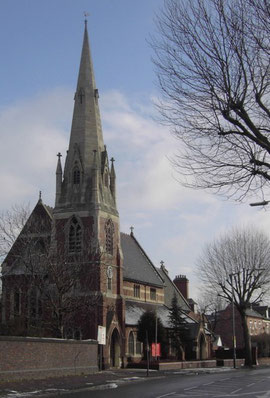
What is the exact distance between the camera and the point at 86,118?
182 feet

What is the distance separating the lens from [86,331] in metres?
49.2

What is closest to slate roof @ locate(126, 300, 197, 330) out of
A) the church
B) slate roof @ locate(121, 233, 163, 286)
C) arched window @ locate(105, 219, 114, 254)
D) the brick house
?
the church

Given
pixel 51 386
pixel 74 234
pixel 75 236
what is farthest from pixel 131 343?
pixel 51 386

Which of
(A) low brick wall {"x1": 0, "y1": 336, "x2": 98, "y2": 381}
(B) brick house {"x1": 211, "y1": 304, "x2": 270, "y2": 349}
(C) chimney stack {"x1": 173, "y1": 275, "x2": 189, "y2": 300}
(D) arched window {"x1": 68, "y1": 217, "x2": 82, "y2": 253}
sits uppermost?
(D) arched window {"x1": 68, "y1": 217, "x2": 82, "y2": 253}

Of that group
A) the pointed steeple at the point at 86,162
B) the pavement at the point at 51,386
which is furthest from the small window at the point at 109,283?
the pavement at the point at 51,386

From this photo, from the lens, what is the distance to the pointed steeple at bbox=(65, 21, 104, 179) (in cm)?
5438

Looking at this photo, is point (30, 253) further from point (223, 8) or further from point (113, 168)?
point (223, 8)

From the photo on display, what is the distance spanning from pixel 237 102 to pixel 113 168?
42965 millimetres

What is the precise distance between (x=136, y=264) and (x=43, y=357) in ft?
120

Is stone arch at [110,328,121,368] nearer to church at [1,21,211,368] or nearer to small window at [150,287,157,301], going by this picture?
church at [1,21,211,368]

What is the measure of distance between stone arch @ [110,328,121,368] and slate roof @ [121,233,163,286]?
7515 mm

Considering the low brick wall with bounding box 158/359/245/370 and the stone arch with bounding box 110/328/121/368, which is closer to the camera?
the low brick wall with bounding box 158/359/245/370

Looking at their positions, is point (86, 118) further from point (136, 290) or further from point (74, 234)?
point (136, 290)

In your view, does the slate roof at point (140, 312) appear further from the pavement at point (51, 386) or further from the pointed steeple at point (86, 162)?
the pavement at point (51, 386)
